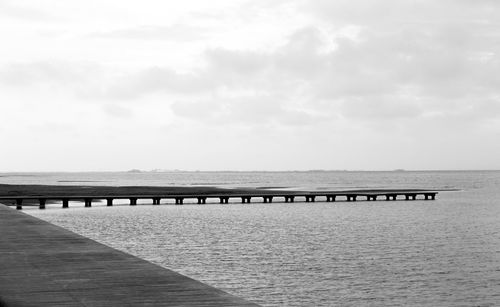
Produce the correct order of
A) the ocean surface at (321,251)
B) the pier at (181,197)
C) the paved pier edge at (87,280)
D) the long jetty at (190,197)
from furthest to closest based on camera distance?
1. the long jetty at (190,197)
2. the pier at (181,197)
3. the ocean surface at (321,251)
4. the paved pier edge at (87,280)

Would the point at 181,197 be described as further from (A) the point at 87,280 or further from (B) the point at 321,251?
(A) the point at 87,280

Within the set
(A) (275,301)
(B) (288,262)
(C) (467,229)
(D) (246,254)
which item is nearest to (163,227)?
(D) (246,254)

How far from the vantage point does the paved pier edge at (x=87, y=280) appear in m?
11.6

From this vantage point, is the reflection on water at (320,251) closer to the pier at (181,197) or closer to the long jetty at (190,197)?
the pier at (181,197)

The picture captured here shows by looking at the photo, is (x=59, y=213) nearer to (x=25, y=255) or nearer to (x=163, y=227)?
(x=163, y=227)

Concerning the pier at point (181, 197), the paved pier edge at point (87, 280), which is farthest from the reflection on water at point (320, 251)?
the pier at point (181, 197)

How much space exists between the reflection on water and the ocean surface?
5 cm

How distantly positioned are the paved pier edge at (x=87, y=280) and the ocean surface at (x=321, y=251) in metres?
5.92

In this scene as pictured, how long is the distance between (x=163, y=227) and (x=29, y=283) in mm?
33602

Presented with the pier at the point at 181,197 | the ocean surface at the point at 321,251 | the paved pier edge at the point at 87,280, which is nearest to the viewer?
the paved pier edge at the point at 87,280

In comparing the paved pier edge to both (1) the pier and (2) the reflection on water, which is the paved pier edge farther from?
(1) the pier

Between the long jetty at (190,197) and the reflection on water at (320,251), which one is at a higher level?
the long jetty at (190,197)

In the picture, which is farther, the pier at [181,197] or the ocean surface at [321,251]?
the pier at [181,197]

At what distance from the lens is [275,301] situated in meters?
21.2
